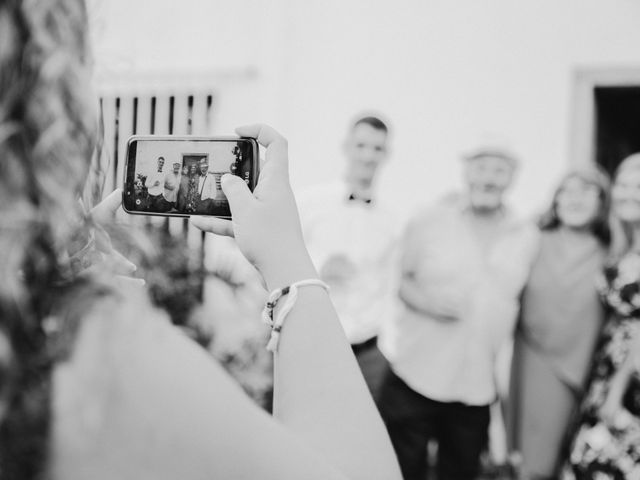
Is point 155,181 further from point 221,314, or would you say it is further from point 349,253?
point 221,314

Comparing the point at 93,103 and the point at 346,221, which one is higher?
the point at 93,103

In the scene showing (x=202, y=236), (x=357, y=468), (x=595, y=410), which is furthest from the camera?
(x=202, y=236)

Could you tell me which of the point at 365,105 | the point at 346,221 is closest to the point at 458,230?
the point at 346,221

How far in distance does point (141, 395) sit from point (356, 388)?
0.24 m

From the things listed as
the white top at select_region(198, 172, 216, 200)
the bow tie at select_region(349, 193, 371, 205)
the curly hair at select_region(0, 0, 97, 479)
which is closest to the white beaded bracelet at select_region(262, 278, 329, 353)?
the curly hair at select_region(0, 0, 97, 479)

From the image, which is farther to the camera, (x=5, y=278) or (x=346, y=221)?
(x=346, y=221)

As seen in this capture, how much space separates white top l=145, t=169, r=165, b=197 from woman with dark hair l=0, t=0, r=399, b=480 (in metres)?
0.60

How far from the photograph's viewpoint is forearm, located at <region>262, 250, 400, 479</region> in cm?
68

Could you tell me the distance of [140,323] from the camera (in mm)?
542

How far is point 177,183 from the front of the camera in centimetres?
119

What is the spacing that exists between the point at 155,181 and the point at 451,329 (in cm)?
214

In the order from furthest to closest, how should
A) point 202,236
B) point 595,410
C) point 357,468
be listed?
point 202,236 < point 595,410 < point 357,468

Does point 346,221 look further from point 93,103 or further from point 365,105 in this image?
point 93,103

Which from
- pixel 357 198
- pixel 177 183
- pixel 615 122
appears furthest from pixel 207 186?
pixel 615 122
